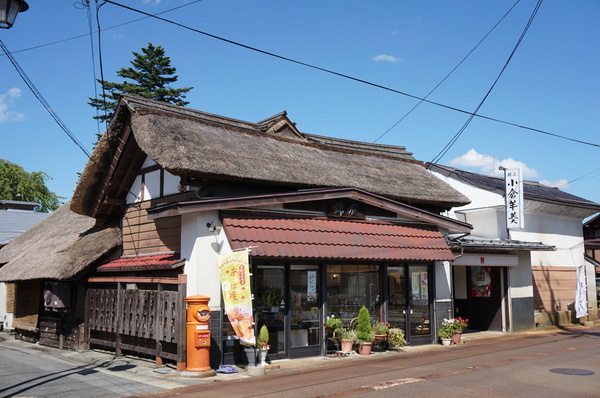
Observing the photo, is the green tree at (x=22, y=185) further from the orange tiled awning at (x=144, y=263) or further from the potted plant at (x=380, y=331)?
the potted plant at (x=380, y=331)

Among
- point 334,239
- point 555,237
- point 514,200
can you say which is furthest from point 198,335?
point 555,237

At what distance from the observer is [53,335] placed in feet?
57.5

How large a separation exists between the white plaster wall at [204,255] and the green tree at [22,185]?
4406cm

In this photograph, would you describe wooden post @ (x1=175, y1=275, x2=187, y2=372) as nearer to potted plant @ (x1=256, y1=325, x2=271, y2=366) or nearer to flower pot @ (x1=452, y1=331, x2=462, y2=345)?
potted plant @ (x1=256, y1=325, x2=271, y2=366)

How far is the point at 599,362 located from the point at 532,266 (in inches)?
417

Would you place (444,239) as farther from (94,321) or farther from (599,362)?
(94,321)

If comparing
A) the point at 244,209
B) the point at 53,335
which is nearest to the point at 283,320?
the point at 244,209

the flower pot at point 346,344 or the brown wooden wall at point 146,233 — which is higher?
the brown wooden wall at point 146,233

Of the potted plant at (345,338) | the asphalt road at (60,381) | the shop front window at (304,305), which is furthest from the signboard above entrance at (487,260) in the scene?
the asphalt road at (60,381)

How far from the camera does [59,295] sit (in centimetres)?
1658

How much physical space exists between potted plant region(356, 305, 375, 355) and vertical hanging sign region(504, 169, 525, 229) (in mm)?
9215

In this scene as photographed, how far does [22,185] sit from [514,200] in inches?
1776

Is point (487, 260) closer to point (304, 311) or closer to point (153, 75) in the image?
point (304, 311)

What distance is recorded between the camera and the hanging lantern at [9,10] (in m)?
7.60
